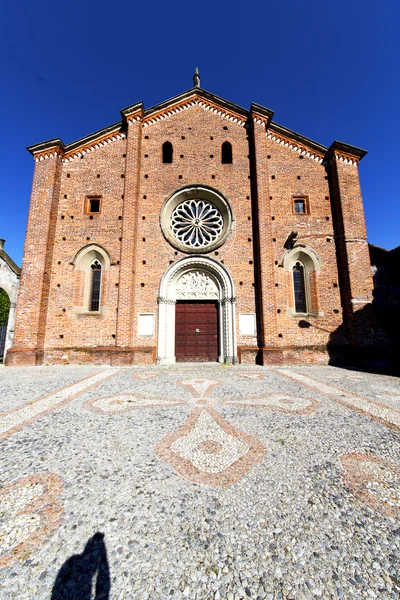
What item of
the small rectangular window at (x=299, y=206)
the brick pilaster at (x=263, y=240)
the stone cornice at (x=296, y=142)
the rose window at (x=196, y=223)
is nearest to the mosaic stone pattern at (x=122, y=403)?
the brick pilaster at (x=263, y=240)

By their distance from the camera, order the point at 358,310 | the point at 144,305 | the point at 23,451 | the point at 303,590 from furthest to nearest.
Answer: the point at 144,305 < the point at 358,310 < the point at 23,451 < the point at 303,590

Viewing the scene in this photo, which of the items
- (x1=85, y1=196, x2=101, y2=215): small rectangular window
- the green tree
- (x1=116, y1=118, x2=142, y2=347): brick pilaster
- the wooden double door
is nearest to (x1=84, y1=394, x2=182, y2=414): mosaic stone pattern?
(x1=116, y1=118, x2=142, y2=347): brick pilaster

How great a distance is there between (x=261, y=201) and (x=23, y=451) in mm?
11990

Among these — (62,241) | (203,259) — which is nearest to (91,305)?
(62,241)

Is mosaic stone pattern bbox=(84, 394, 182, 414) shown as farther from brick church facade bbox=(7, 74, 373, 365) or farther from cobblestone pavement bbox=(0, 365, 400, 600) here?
brick church facade bbox=(7, 74, 373, 365)

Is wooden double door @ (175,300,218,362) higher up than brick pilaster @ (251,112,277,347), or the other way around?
brick pilaster @ (251,112,277,347)

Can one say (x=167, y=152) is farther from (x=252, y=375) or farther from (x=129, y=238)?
(x=252, y=375)

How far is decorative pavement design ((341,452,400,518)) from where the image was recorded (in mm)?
2145

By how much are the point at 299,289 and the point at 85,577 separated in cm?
1173

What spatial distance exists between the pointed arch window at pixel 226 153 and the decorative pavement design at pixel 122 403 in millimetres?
12239

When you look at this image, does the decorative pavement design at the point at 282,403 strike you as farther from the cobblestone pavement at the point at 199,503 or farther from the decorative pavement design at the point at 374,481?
the decorative pavement design at the point at 374,481

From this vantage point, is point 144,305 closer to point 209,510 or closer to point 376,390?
point 376,390

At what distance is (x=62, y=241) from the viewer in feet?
38.3

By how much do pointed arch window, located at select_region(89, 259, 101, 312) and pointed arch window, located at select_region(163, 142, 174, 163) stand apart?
6.50 meters
